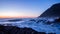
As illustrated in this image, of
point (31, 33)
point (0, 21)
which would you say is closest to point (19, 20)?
point (0, 21)

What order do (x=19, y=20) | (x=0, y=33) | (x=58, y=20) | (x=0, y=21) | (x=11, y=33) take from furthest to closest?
(x=58, y=20), (x=19, y=20), (x=0, y=21), (x=11, y=33), (x=0, y=33)

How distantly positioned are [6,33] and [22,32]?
0.86 meters

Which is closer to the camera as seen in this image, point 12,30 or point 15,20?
point 12,30

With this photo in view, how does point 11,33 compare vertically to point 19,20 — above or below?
below

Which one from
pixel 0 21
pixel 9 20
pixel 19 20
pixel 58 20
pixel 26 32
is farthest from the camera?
pixel 58 20

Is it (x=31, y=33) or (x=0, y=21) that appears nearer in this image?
(x=31, y=33)

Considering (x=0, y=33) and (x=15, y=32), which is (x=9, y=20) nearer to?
(x=15, y=32)

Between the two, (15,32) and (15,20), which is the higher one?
(15,20)

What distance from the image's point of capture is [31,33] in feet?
21.9

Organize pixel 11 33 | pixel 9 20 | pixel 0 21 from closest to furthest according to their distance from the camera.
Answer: pixel 11 33
pixel 0 21
pixel 9 20

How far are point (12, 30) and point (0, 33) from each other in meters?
1.17

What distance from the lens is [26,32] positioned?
Result: 22.5 ft

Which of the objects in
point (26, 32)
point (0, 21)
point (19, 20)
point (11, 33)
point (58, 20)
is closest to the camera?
point (26, 32)

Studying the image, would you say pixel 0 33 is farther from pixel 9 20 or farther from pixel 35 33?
pixel 9 20
